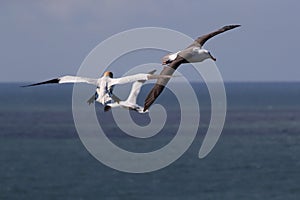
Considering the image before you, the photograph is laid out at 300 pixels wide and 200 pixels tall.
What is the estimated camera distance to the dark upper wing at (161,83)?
1541 centimetres

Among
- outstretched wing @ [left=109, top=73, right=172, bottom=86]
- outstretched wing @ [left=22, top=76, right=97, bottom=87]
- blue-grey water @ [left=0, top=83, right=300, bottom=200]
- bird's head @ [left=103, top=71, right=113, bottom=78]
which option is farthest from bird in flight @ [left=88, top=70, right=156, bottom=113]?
blue-grey water @ [left=0, top=83, right=300, bottom=200]

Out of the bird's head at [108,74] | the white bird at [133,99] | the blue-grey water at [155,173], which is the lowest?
the blue-grey water at [155,173]

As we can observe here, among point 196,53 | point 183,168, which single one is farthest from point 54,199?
point 196,53

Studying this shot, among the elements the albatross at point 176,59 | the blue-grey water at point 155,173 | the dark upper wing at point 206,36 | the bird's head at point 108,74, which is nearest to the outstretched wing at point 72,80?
the bird's head at point 108,74

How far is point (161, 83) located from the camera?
15.8 m

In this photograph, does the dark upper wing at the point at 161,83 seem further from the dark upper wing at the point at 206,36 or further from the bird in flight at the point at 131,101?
the dark upper wing at the point at 206,36

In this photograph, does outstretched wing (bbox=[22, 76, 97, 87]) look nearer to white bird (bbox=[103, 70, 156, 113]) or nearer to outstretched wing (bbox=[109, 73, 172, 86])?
outstretched wing (bbox=[109, 73, 172, 86])

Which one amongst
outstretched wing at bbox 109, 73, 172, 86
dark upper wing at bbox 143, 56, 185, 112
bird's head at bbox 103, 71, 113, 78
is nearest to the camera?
outstretched wing at bbox 109, 73, 172, 86

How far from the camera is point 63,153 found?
6265 inches

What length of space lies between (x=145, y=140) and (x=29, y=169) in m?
36.3

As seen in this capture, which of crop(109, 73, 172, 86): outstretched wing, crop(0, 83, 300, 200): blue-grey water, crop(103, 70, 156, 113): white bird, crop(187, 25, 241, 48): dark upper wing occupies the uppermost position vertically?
crop(109, 73, 172, 86): outstretched wing

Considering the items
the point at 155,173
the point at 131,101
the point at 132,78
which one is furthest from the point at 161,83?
the point at 155,173

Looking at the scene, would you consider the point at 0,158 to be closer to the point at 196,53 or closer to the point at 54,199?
the point at 54,199

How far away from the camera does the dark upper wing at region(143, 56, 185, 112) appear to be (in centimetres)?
1541
